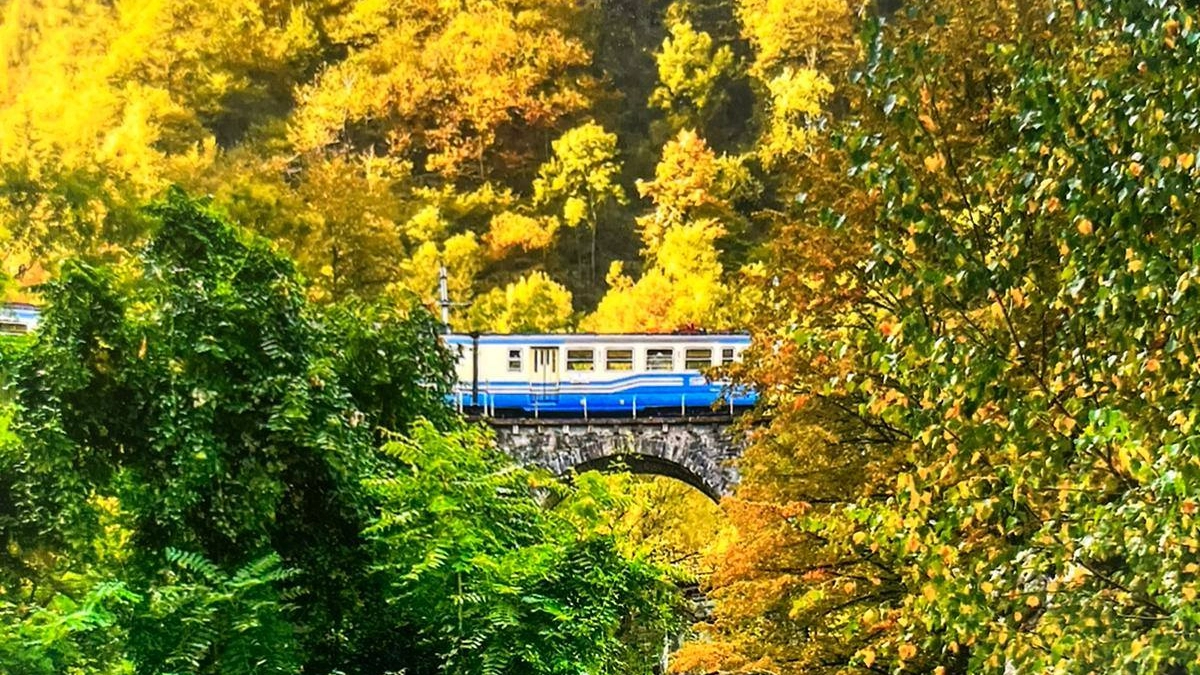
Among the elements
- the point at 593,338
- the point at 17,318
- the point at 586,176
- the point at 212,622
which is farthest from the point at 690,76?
the point at 212,622

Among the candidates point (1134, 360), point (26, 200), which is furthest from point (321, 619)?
point (26, 200)

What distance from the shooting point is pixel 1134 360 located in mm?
1679

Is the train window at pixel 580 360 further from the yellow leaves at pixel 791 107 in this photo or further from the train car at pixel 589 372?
the yellow leaves at pixel 791 107

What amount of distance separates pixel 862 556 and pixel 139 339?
319 centimetres

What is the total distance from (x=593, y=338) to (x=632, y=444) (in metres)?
1.33

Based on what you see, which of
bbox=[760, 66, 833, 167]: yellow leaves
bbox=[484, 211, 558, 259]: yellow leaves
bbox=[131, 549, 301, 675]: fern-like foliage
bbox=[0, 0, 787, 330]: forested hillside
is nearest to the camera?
bbox=[131, 549, 301, 675]: fern-like foliage

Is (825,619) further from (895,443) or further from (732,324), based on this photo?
(732,324)

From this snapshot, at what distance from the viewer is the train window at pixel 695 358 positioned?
1000 cm

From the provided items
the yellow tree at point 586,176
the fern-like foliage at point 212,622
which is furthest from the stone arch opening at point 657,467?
the fern-like foliage at point 212,622

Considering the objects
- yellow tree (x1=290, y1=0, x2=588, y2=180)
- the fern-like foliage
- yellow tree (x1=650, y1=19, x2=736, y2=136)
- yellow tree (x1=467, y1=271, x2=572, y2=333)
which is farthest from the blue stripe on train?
the fern-like foliage

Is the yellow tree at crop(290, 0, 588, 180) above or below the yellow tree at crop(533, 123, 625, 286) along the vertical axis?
above

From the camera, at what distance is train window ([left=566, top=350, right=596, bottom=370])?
9.77 meters

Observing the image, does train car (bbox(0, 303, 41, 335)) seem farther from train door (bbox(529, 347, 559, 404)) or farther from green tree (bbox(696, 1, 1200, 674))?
green tree (bbox(696, 1, 1200, 674))

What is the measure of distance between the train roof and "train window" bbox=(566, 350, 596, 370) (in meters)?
0.13
